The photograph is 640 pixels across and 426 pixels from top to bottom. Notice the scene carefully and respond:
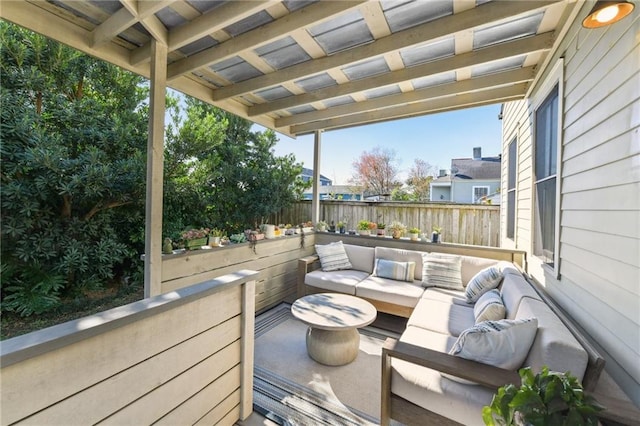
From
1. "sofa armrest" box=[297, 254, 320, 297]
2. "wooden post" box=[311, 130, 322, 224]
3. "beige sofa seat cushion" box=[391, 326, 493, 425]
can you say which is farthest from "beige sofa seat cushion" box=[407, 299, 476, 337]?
"wooden post" box=[311, 130, 322, 224]

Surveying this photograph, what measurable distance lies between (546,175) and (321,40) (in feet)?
8.38

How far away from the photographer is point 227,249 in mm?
3303

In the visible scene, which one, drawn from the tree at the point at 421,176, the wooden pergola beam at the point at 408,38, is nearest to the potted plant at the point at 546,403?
the wooden pergola beam at the point at 408,38

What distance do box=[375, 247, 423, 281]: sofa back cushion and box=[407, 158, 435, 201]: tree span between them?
981cm

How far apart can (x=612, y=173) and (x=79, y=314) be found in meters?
5.97

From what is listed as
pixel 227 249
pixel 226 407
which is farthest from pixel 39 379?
pixel 227 249

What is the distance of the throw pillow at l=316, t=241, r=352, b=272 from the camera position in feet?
13.5

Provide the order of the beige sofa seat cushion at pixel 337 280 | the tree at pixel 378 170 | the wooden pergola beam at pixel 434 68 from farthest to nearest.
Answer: the tree at pixel 378 170 → the beige sofa seat cushion at pixel 337 280 → the wooden pergola beam at pixel 434 68

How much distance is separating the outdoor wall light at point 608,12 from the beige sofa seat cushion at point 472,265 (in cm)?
276

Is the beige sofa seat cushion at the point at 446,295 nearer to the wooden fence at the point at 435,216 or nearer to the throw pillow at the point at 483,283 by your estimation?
the throw pillow at the point at 483,283

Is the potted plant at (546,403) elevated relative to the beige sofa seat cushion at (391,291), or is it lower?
elevated

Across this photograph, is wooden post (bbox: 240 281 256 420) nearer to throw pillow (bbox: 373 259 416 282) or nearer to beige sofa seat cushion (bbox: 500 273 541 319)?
beige sofa seat cushion (bbox: 500 273 541 319)

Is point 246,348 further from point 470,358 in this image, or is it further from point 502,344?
point 502,344

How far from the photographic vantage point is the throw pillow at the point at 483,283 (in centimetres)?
284
